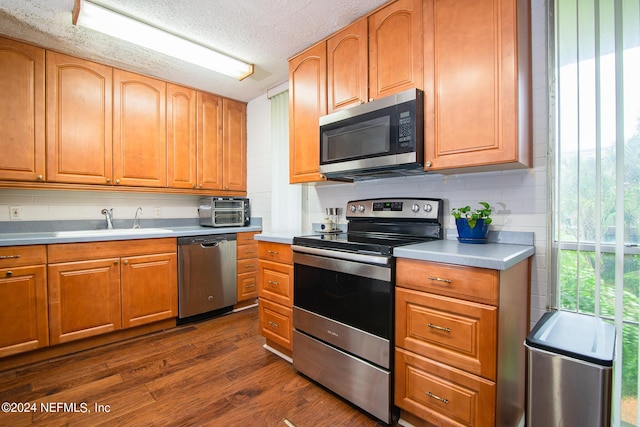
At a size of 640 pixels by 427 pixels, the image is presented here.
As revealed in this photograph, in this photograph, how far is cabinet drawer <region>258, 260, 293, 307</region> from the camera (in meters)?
2.15

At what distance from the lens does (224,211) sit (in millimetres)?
3336

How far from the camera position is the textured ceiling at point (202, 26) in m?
1.93

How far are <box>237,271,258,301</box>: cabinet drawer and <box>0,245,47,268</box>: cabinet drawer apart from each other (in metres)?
→ 1.63

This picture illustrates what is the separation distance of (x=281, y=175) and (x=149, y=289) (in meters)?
1.63

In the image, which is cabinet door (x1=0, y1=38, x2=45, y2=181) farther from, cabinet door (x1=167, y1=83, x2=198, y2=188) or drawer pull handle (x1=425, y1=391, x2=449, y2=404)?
drawer pull handle (x1=425, y1=391, x2=449, y2=404)

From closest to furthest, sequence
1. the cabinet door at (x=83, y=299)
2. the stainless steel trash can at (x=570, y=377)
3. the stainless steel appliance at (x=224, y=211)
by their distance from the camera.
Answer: the stainless steel trash can at (x=570, y=377) → the cabinet door at (x=83, y=299) → the stainless steel appliance at (x=224, y=211)

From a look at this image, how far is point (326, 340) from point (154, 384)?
45.2 inches

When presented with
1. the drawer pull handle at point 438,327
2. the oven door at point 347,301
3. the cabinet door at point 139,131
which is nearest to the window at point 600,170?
the drawer pull handle at point 438,327

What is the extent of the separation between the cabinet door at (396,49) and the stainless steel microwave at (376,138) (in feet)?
0.42

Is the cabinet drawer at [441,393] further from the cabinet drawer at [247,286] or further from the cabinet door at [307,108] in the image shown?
the cabinet drawer at [247,286]

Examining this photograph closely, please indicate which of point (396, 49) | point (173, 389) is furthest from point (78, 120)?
point (396, 49)

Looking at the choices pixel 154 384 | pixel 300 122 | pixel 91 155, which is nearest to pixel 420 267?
pixel 300 122

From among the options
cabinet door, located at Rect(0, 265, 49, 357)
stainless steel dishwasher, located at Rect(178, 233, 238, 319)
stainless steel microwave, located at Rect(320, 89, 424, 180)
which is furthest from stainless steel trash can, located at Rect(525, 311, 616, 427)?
cabinet door, located at Rect(0, 265, 49, 357)

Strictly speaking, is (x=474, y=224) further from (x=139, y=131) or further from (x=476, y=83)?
(x=139, y=131)
